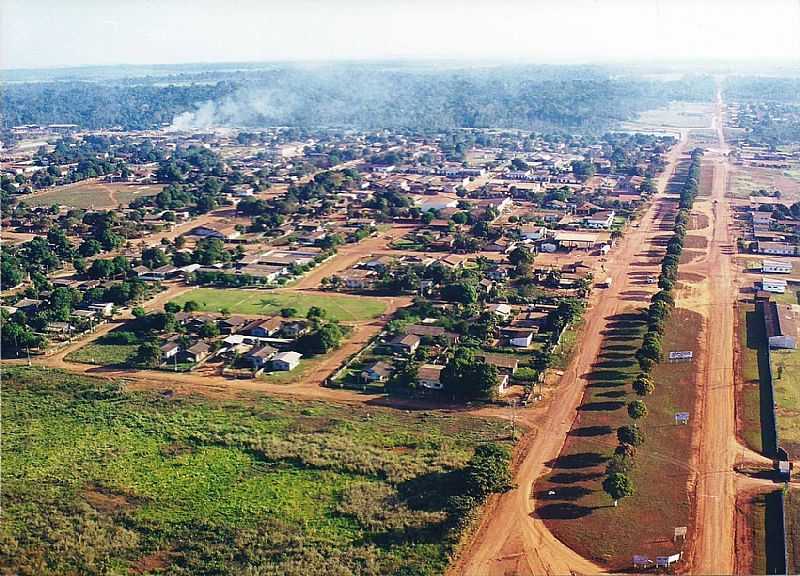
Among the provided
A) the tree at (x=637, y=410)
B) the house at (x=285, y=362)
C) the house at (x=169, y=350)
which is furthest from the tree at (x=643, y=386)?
the house at (x=169, y=350)

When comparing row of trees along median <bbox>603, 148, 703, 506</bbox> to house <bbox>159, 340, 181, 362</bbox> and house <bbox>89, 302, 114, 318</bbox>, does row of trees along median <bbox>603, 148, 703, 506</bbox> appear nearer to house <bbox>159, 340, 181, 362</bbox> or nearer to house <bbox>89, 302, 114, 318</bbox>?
house <bbox>159, 340, 181, 362</bbox>

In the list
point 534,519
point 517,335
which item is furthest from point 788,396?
point 534,519

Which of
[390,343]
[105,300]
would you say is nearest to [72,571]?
[390,343]

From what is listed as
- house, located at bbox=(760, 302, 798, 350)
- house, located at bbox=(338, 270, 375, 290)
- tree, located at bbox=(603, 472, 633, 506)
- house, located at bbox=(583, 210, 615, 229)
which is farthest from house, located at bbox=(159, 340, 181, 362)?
house, located at bbox=(583, 210, 615, 229)

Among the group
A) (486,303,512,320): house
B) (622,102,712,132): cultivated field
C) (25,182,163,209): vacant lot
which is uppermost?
(622,102,712,132): cultivated field

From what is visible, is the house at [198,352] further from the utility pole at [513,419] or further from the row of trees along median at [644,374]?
the row of trees along median at [644,374]

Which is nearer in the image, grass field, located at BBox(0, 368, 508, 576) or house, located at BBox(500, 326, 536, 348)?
grass field, located at BBox(0, 368, 508, 576)

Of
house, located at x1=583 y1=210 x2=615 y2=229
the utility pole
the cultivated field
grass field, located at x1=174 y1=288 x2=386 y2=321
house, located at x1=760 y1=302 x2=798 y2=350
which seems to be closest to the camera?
the utility pole
